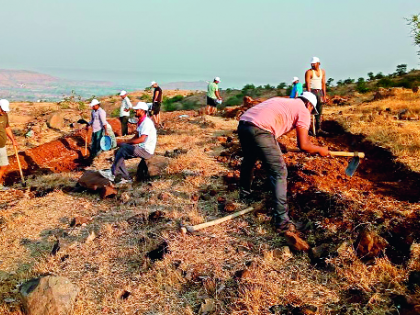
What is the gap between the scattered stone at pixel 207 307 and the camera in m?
3.05

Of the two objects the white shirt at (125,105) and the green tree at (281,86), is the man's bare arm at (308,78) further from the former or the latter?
the green tree at (281,86)

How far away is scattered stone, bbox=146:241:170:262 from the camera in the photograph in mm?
3811

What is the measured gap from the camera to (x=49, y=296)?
10.7ft

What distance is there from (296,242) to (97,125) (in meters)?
6.44

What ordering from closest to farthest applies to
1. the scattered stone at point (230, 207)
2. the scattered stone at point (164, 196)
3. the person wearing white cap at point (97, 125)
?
the scattered stone at point (230, 207) < the scattered stone at point (164, 196) < the person wearing white cap at point (97, 125)

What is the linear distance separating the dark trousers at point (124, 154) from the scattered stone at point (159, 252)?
2375 mm

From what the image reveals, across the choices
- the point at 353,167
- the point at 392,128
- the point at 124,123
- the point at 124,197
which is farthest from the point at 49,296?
the point at 124,123

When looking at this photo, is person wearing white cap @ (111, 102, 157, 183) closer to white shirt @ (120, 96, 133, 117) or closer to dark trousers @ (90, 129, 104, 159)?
dark trousers @ (90, 129, 104, 159)

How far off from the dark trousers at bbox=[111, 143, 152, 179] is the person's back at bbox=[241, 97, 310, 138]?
2452mm

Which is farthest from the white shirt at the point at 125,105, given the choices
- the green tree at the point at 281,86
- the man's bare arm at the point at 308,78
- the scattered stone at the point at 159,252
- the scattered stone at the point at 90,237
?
the green tree at the point at 281,86

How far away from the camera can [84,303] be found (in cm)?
332

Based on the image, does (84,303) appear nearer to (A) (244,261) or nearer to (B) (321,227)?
(A) (244,261)

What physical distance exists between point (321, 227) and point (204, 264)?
1.23 metres

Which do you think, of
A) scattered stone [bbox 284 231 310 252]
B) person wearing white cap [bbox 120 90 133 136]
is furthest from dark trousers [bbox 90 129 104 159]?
scattered stone [bbox 284 231 310 252]
